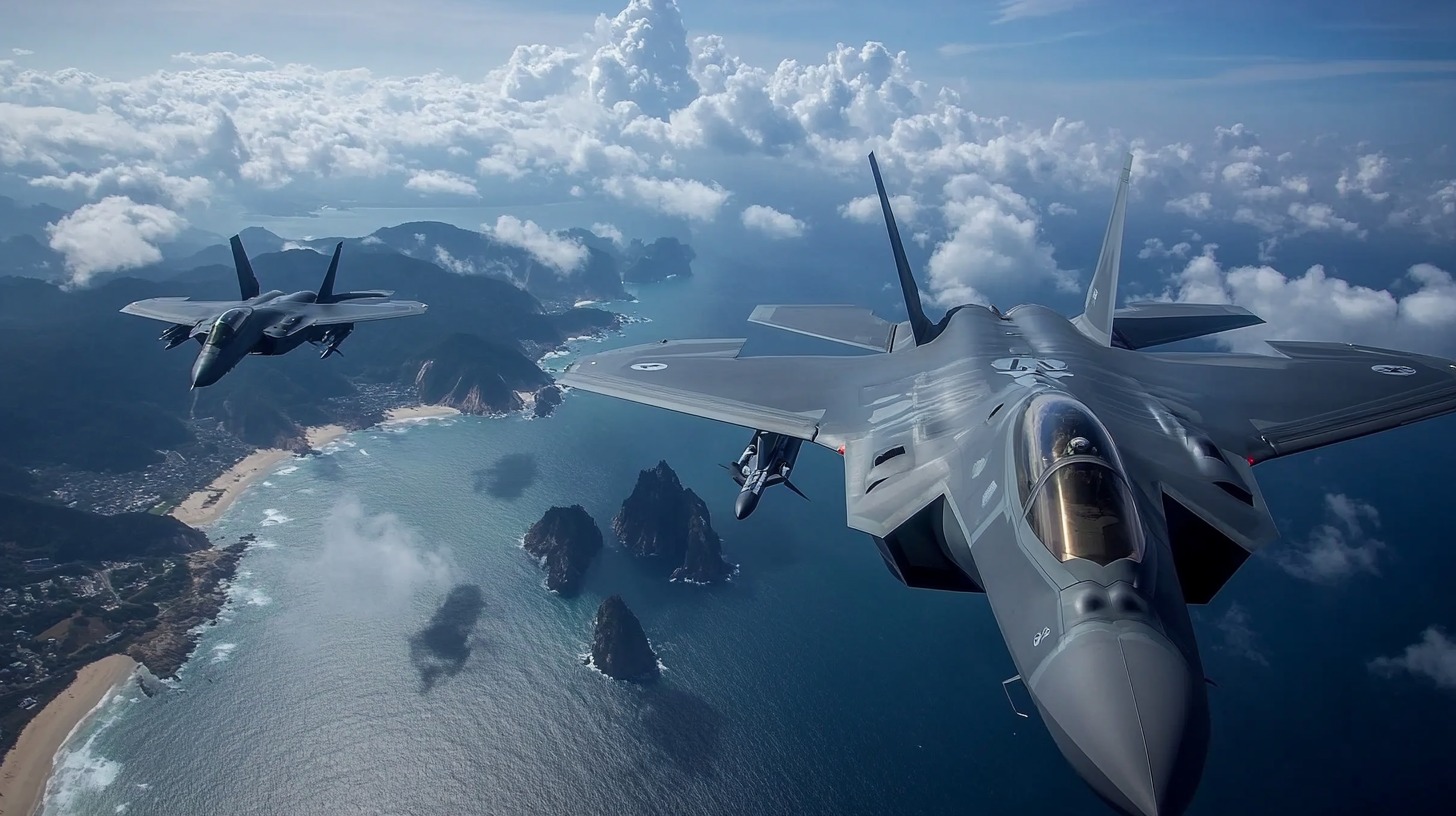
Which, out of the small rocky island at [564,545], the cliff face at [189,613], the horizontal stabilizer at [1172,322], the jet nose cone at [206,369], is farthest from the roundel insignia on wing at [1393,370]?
the cliff face at [189,613]

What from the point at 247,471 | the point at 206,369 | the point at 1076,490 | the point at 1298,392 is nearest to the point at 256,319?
the point at 206,369

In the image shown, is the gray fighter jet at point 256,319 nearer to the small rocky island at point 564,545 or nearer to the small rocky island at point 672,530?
the small rocky island at point 564,545

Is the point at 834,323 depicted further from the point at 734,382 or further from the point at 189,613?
the point at 189,613

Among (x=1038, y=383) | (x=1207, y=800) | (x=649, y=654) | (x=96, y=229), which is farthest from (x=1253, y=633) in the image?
(x=96, y=229)

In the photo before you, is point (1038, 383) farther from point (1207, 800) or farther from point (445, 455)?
point (445, 455)

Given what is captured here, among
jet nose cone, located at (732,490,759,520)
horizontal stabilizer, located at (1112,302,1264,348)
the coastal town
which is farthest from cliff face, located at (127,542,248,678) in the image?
horizontal stabilizer, located at (1112,302,1264,348)
